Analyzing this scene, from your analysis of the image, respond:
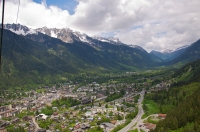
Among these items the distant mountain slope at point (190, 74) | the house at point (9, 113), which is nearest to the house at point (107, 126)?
the house at point (9, 113)

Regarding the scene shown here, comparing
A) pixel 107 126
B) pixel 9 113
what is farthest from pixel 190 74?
pixel 9 113

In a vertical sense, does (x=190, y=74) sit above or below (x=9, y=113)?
above

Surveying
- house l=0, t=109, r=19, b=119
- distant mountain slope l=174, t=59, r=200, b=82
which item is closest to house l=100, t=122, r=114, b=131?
house l=0, t=109, r=19, b=119

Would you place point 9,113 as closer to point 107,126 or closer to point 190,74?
point 107,126

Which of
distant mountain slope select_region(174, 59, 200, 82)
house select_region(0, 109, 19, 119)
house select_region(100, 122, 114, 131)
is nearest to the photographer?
house select_region(100, 122, 114, 131)

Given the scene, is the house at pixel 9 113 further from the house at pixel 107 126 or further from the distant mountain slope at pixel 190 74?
the distant mountain slope at pixel 190 74

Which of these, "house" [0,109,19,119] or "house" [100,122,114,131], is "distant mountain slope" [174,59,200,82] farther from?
"house" [0,109,19,119]

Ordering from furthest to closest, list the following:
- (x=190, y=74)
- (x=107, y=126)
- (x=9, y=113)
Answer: (x=190, y=74)
(x=9, y=113)
(x=107, y=126)

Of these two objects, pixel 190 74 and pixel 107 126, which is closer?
pixel 107 126

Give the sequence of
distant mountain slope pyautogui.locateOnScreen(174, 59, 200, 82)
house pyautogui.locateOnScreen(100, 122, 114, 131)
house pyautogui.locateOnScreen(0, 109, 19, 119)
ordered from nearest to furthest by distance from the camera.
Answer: house pyautogui.locateOnScreen(100, 122, 114, 131), house pyautogui.locateOnScreen(0, 109, 19, 119), distant mountain slope pyautogui.locateOnScreen(174, 59, 200, 82)

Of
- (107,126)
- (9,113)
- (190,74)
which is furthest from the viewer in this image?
(190,74)

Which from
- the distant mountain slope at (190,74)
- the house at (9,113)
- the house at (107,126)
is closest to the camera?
the house at (107,126)
